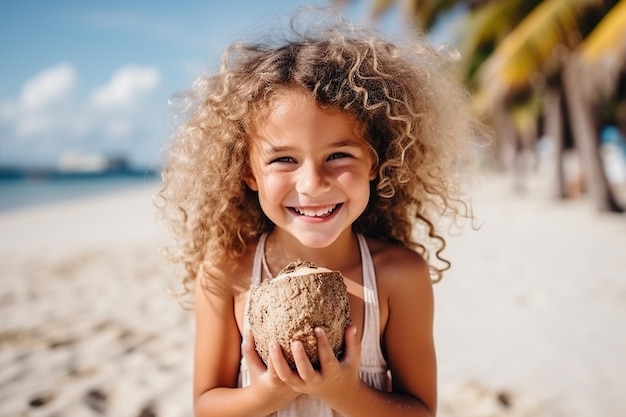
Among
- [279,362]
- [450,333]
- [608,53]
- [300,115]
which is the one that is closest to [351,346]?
[279,362]

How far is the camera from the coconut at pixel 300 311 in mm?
1255

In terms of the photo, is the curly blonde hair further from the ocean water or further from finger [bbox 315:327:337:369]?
the ocean water

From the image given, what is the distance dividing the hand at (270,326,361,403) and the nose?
1.38 feet

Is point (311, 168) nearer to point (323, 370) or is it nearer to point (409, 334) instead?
point (323, 370)

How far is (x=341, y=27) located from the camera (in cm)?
186

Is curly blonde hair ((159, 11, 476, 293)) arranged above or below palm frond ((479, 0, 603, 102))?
below

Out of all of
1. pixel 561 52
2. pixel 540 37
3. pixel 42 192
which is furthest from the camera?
pixel 42 192

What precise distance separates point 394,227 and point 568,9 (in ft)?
27.4

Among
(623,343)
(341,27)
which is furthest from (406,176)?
(623,343)

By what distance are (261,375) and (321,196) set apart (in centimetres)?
56

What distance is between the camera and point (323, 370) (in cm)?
130

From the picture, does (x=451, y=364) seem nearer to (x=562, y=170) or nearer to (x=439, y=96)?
(x=439, y=96)

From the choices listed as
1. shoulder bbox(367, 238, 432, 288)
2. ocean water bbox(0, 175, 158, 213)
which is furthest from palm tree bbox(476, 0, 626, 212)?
ocean water bbox(0, 175, 158, 213)

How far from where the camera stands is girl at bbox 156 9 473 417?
1528mm
